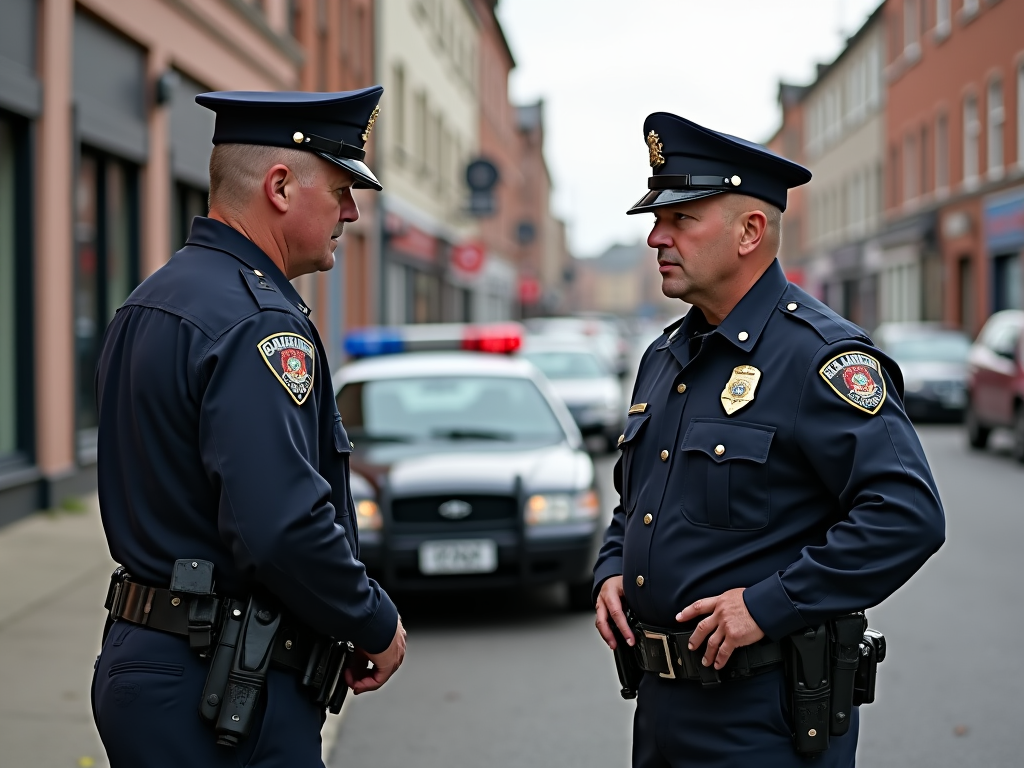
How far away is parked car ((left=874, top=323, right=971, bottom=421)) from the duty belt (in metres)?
19.0

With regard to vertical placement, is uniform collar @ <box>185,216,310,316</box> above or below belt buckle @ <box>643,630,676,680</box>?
above

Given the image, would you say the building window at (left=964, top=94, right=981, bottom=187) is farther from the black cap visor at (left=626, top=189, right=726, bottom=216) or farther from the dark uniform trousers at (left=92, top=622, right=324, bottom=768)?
the dark uniform trousers at (left=92, top=622, right=324, bottom=768)

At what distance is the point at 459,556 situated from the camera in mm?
7477

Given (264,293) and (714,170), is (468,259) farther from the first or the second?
(264,293)

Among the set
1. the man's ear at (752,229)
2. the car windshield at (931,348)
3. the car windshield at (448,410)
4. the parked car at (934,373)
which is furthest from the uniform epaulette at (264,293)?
the car windshield at (931,348)

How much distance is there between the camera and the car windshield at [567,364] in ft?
61.1

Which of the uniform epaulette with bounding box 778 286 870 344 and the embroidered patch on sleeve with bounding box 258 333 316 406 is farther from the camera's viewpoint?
the uniform epaulette with bounding box 778 286 870 344

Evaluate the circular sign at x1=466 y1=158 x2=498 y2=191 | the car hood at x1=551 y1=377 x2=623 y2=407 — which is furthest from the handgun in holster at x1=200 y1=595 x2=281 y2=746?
the circular sign at x1=466 y1=158 x2=498 y2=191

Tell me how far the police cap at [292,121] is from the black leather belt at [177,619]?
2.97ft

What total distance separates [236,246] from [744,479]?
113 centimetres

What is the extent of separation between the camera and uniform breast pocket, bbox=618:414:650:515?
10.5 feet

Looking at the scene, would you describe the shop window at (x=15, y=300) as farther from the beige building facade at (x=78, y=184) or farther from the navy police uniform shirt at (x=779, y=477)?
the navy police uniform shirt at (x=779, y=477)

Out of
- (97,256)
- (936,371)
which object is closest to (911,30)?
(936,371)

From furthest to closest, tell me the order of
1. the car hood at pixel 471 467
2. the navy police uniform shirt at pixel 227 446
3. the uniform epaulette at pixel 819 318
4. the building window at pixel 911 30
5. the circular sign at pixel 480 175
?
the circular sign at pixel 480 175, the building window at pixel 911 30, the car hood at pixel 471 467, the uniform epaulette at pixel 819 318, the navy police uniform shirt at pixel 227 446
